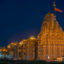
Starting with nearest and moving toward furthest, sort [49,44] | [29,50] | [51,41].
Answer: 1. [49,44]
2. [51,41]
3. [29,50]

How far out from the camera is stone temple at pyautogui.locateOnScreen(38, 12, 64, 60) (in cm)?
9156

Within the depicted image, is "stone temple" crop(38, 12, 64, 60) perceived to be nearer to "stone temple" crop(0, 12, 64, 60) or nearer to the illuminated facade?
"stone temple" crop(0, 12, 64, 60)

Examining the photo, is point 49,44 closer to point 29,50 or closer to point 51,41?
point 51,41

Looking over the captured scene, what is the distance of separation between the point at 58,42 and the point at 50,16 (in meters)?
13.0

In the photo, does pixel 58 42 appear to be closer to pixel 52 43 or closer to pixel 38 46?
pixel 52 43

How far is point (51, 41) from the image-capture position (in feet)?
305

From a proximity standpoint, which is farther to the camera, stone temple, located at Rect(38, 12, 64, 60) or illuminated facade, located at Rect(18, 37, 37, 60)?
illuminated facade, located at Rect(18, 37, 37, 60)

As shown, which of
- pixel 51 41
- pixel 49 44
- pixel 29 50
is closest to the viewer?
pixel 49 44

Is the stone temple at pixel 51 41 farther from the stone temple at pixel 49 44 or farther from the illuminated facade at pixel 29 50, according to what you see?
the illuminated facade at pixel 29 50

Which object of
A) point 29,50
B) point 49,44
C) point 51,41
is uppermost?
point 51,41

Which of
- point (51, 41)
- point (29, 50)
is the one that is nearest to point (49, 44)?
point (51, 41)

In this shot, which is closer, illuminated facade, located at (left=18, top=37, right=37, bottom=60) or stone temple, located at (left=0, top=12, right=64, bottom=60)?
stone temple, located at (left=0, top=12, right=64, bottom=60)

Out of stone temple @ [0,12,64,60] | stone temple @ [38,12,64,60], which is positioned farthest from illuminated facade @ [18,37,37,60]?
stone temple @ [38,12,64,60]

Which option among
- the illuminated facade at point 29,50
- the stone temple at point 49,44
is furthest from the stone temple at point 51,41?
the illuminated facade at point 29,50
